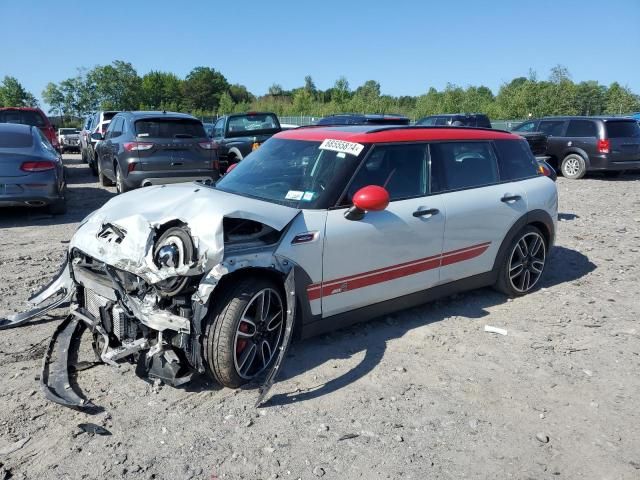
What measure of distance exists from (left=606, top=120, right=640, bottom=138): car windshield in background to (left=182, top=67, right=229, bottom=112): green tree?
3892 inches

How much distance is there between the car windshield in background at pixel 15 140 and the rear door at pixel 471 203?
7.06 m

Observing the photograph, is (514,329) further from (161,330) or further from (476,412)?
(161,330)

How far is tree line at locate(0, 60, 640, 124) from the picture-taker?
43.5m

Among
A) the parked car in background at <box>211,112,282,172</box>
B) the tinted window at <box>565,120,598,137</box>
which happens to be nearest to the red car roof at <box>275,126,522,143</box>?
the parked car in background at <box>211,112,282,172</box>

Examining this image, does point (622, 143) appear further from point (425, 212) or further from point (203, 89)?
point (203, 89)

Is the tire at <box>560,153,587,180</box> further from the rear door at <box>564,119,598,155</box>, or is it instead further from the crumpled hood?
the crumpled hood

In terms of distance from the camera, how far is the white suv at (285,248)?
3.34 meters

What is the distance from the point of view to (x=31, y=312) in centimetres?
441

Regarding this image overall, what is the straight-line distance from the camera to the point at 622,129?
48.6 feet

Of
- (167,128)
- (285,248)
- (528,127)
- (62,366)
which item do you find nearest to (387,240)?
(285,248)

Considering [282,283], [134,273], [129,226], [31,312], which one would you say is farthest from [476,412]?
[31,312]

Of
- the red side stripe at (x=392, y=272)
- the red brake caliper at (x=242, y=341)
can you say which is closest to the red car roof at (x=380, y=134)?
the red side stripe at (x=392, y=272)

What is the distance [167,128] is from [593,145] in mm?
11443

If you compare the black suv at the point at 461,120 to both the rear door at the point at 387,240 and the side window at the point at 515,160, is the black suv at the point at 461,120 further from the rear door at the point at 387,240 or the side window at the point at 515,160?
the rear door at the point at 387,240
